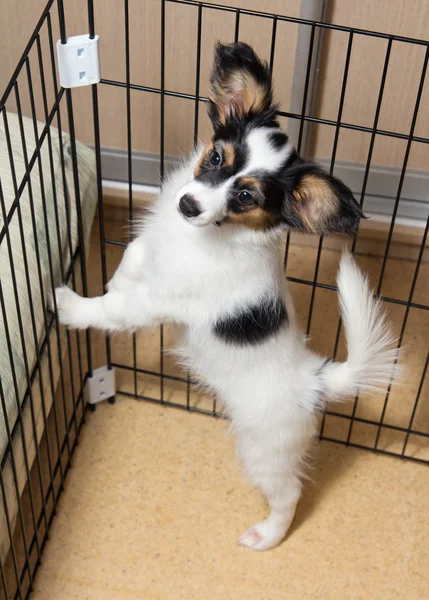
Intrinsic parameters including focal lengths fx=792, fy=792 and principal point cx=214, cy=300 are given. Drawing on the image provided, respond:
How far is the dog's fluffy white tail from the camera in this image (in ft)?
5.54

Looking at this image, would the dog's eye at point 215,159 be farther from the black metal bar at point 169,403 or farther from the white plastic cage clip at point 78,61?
the black metal bar at point 169,403

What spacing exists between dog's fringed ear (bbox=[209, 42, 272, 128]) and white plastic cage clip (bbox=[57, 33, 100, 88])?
0.25 meters

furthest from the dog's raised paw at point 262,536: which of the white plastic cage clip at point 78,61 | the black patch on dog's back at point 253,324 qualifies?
the white plastic cage clip at point 78,61

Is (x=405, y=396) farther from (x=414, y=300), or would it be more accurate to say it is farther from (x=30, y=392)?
(x=30, y=392)

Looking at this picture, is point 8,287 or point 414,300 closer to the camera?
point 8,287

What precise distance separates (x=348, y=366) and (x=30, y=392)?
714 mm

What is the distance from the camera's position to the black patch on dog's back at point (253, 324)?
5.69 ft

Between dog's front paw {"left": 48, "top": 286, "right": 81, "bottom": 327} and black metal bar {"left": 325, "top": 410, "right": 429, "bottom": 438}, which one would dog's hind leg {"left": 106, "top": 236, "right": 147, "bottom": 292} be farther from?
black metal bar {"left": 325, "top": 410, "right": 429, "bottom": 438}

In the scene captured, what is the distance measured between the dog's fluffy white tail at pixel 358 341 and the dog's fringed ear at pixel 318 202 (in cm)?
20

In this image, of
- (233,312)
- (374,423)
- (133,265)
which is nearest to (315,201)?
(233,312)

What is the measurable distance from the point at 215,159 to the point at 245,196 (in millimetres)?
98

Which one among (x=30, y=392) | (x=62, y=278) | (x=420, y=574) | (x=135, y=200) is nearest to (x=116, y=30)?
(x=135, y=200)

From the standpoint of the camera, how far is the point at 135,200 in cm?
287

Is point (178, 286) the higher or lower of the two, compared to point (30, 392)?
higher
